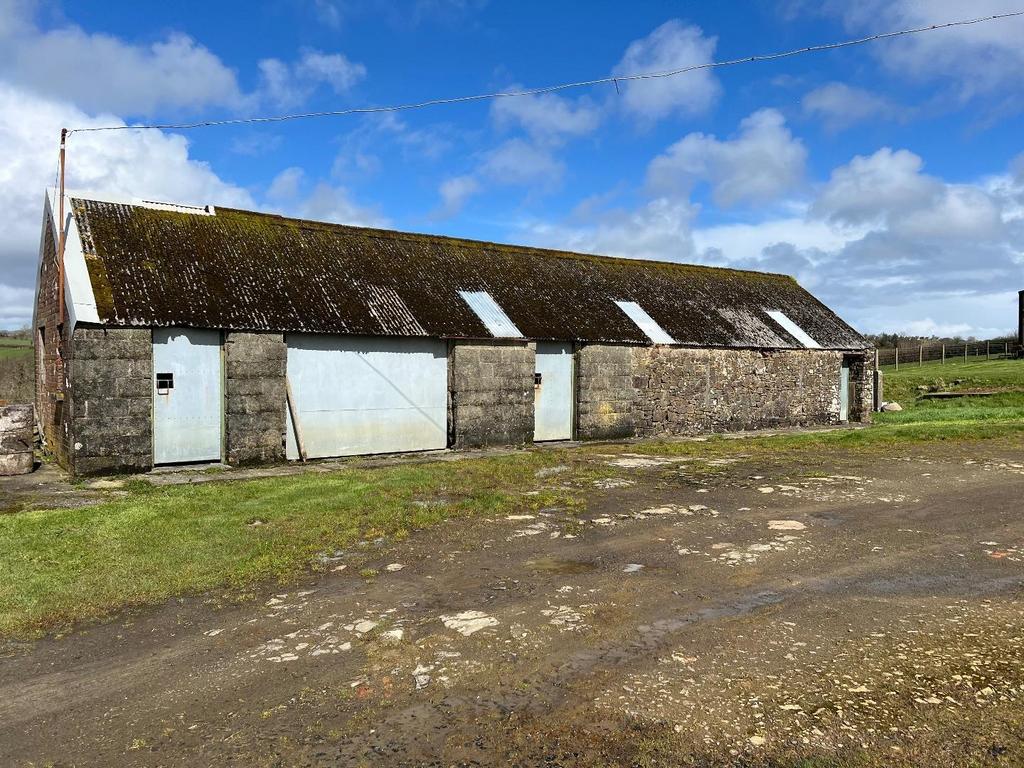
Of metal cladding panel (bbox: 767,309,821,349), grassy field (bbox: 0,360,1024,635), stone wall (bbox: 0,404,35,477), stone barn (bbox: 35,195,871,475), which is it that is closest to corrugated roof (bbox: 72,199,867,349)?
stone barn (bbox: 35,195,871,475)

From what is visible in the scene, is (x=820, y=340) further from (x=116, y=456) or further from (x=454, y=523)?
(x=116, y=456)

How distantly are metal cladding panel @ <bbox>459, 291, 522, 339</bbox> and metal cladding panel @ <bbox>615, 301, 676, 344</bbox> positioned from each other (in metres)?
4.50

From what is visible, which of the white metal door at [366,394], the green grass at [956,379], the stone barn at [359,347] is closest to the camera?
the stone barn at [359,347]

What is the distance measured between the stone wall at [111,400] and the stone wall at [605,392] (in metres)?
10.5

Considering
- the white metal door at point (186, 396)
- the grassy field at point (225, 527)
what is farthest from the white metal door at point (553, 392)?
the white metal door at point (186, 396)

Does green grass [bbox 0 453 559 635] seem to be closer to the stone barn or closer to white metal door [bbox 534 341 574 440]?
the stone barn

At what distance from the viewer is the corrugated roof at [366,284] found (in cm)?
1422

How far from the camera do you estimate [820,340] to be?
80.0 feet

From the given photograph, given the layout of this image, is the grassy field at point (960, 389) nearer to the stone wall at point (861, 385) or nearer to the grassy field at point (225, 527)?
the stone wall at point (861, 385)

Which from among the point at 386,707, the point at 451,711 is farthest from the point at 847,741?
the point at 386,707

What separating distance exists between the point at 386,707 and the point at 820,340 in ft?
77.5

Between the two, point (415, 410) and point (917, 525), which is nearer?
point (917, 525)

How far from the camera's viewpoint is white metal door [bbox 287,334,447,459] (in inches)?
596

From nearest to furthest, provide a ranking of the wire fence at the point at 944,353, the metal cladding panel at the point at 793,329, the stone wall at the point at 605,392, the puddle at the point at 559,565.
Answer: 1. the puddle at the point at 559,565
2. the stone wall at the point at 605,392
3. the metal cladding panel at the point at 793,329
4. the wire fence at the point at 944,353
